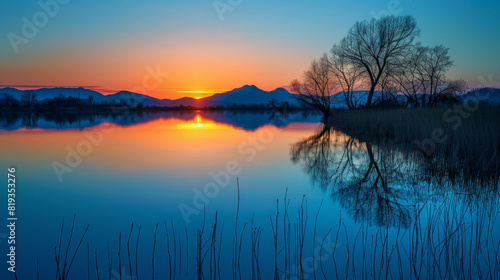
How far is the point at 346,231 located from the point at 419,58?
85.2ft

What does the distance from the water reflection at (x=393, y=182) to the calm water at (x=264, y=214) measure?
0.03m

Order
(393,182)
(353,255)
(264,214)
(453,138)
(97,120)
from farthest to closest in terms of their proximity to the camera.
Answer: (97,120) → (453,138) → (393,182) → (264,214) → (353,255)

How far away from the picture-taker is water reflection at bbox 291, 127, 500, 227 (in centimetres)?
421

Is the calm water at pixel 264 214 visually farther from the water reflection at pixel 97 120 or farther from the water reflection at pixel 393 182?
the water reflection at pixel 97 120

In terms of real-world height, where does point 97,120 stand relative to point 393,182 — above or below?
above

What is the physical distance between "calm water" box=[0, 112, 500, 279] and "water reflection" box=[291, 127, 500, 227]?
0.03 metres

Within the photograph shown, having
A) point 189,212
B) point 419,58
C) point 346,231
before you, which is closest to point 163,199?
point 189,212

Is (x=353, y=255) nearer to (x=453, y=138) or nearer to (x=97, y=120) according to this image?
(x=453, y=138)

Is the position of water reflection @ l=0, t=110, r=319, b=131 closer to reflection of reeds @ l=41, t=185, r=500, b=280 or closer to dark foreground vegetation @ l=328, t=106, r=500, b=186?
dark foreground vegetation @ l=328, t=106, r=500, b=186

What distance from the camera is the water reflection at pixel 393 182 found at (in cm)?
421

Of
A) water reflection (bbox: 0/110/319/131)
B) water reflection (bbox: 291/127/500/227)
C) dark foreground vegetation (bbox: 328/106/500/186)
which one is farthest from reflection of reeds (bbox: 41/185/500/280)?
water reflection (bbox: 0/110/319/131)

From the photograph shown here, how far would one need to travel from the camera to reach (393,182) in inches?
220

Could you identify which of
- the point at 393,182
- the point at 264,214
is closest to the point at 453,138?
the point at 393,182

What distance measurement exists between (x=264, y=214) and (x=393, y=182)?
107 inches
